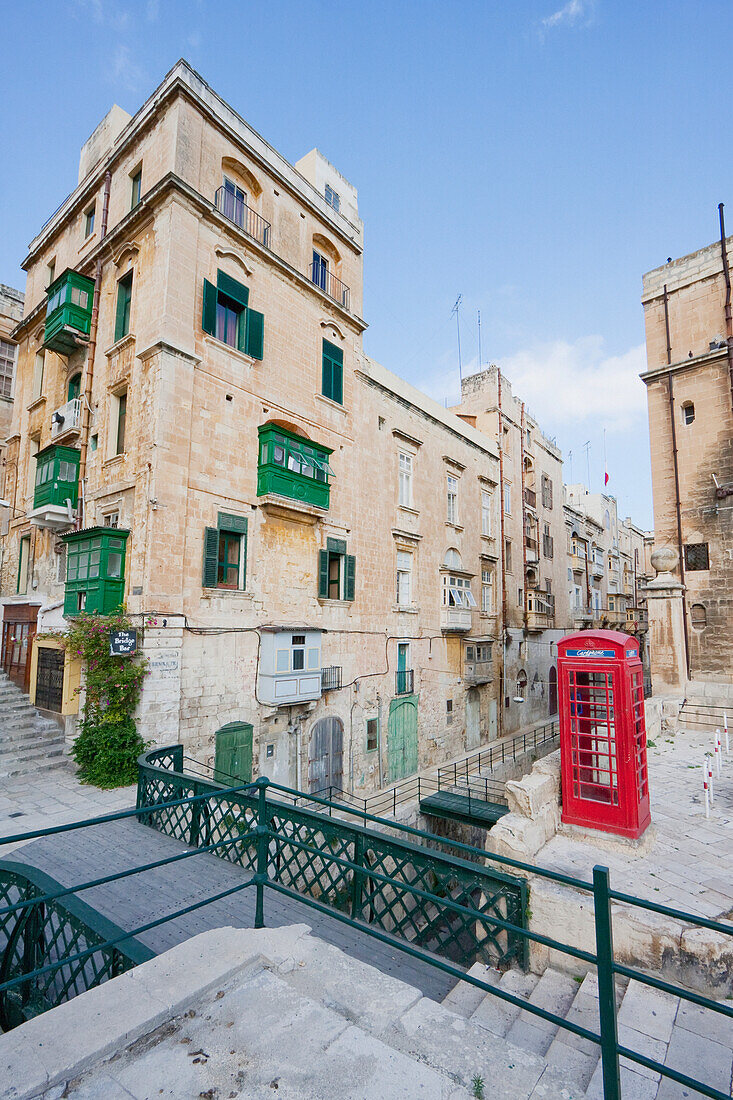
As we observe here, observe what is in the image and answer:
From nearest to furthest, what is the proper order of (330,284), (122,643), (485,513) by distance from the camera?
(122,643) < (330,284) < (485,513)

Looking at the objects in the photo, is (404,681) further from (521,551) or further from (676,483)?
(521,551)

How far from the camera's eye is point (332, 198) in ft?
64.1

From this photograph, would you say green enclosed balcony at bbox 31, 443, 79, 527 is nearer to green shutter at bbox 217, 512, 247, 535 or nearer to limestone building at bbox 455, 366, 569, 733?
green shutter at bbox 217, 512, 247, 535

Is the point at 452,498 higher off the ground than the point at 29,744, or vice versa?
the point at 452,498

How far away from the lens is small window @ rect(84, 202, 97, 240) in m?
17.2

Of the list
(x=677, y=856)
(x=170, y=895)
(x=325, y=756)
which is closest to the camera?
(x=170, y=895)

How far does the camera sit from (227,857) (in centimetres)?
718

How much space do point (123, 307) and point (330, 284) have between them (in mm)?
7379

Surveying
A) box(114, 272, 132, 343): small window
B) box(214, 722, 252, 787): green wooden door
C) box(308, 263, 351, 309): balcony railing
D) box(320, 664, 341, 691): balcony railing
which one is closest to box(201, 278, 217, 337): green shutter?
box(114, 272, 132, 343): small window

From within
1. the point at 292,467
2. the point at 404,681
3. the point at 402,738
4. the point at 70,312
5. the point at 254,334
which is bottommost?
the point at 402,738

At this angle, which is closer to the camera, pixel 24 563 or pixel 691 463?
pixel 691 463

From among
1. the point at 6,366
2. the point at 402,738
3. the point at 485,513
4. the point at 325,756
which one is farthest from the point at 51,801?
the point at 485,513

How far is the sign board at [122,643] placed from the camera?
11.3 metres

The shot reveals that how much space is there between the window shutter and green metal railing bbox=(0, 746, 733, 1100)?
14.3 ft
